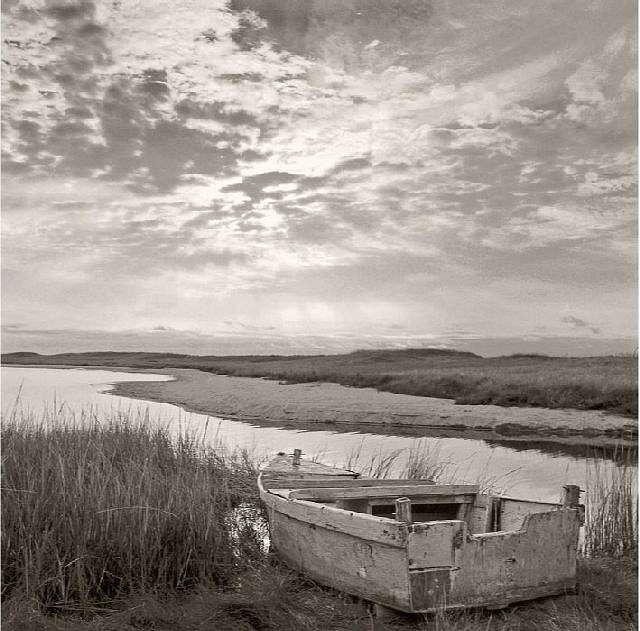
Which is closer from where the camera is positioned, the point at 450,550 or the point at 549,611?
the point at 450,550

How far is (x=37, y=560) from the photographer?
6.09 meters

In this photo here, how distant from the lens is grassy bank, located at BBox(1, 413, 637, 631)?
5.80 metres

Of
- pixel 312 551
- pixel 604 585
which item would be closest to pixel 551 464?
pixel 604 585

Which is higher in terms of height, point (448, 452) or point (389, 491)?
point (389, 491)

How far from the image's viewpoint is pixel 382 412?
25.9 metres

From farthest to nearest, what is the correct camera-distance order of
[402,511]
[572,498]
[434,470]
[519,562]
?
1. [434,470]
2. [572,498]
3. [519,562]
4. [402,511]

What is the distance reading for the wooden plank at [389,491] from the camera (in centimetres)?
741

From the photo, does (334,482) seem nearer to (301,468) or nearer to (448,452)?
(301,468)

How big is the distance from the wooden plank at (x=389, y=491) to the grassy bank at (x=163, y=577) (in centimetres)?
86

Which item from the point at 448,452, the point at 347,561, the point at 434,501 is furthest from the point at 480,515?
the point at 448,452

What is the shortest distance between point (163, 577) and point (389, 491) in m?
2.54

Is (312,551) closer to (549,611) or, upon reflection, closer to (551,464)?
(549,611)

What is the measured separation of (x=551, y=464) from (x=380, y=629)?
11.4 meters

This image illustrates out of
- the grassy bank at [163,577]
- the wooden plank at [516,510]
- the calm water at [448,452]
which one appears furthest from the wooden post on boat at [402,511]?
the calm water at [448,452]
